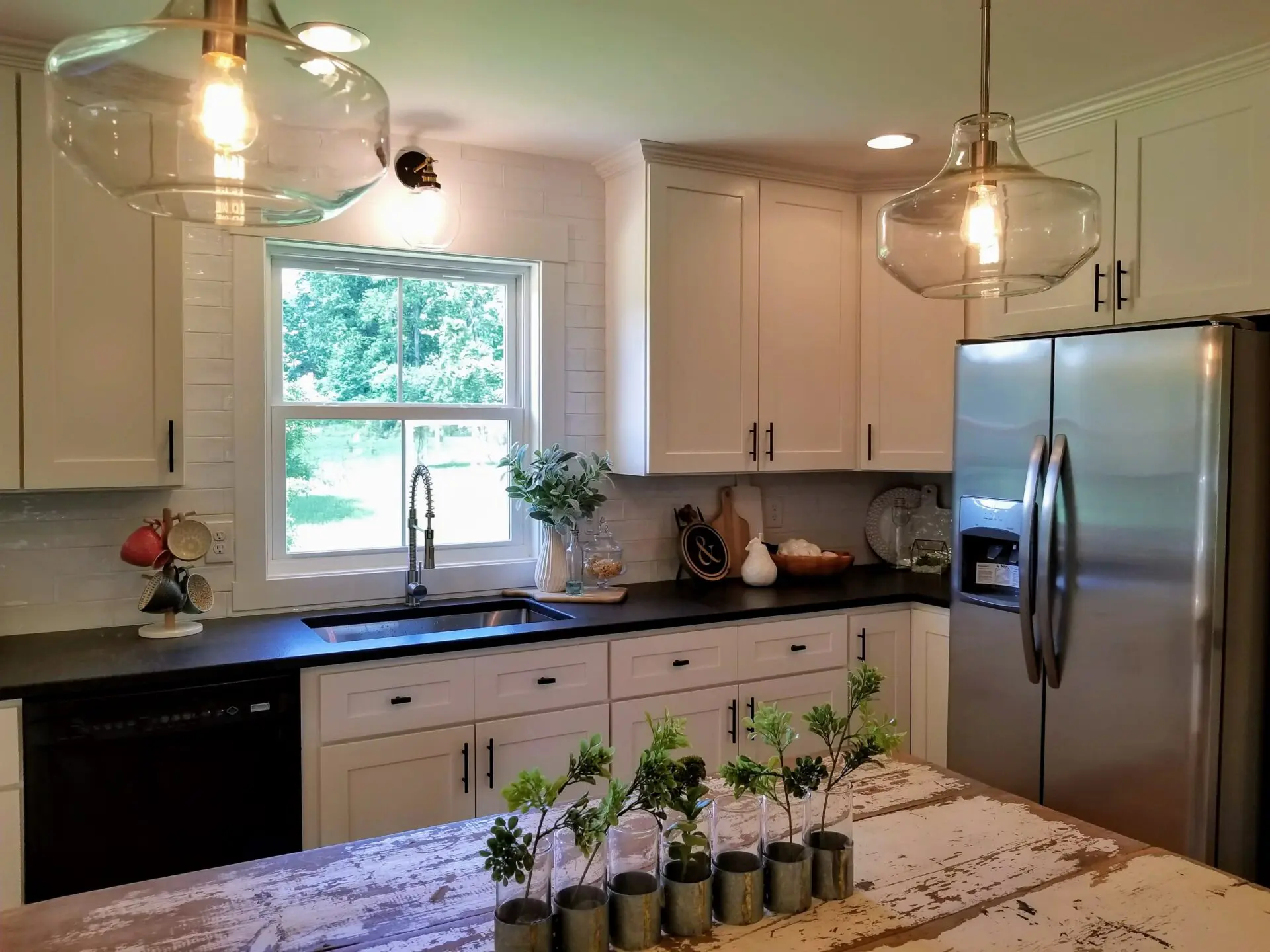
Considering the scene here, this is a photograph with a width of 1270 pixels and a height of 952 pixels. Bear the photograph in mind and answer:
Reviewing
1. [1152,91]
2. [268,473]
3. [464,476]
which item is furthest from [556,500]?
[1152,91]

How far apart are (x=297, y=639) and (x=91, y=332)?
36.2 inches

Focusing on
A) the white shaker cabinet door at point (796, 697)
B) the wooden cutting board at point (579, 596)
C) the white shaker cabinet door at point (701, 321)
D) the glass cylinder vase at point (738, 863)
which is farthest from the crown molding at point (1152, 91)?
the glass cylinder vase at point (738, 863)

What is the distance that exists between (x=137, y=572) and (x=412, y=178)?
1424 millimetres

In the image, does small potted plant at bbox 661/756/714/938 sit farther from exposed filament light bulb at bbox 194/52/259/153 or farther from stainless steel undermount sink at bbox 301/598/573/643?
stainless steel undermount sink at bbox 301/598/573/643

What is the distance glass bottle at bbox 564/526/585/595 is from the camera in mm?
3193

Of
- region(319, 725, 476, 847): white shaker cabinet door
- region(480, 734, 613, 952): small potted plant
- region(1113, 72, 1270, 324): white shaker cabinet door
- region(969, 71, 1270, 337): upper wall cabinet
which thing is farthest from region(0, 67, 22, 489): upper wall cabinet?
region(1113, 72, 1270, 324): white shaker cabinet door

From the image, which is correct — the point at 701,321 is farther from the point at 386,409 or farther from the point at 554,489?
the point at 386,409

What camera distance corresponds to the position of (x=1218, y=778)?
7.61ft

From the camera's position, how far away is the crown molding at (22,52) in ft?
7.47

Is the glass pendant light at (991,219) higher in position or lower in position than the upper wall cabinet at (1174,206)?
lower

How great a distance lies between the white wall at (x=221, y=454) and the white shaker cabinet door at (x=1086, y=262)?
4.14ft

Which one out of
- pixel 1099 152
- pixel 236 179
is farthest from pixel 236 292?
pixel 1099 152

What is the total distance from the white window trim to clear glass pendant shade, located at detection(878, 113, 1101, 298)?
2.00m

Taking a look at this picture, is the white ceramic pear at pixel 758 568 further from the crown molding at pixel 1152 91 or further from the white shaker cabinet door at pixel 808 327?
the crown molding at pixel 1152 91
